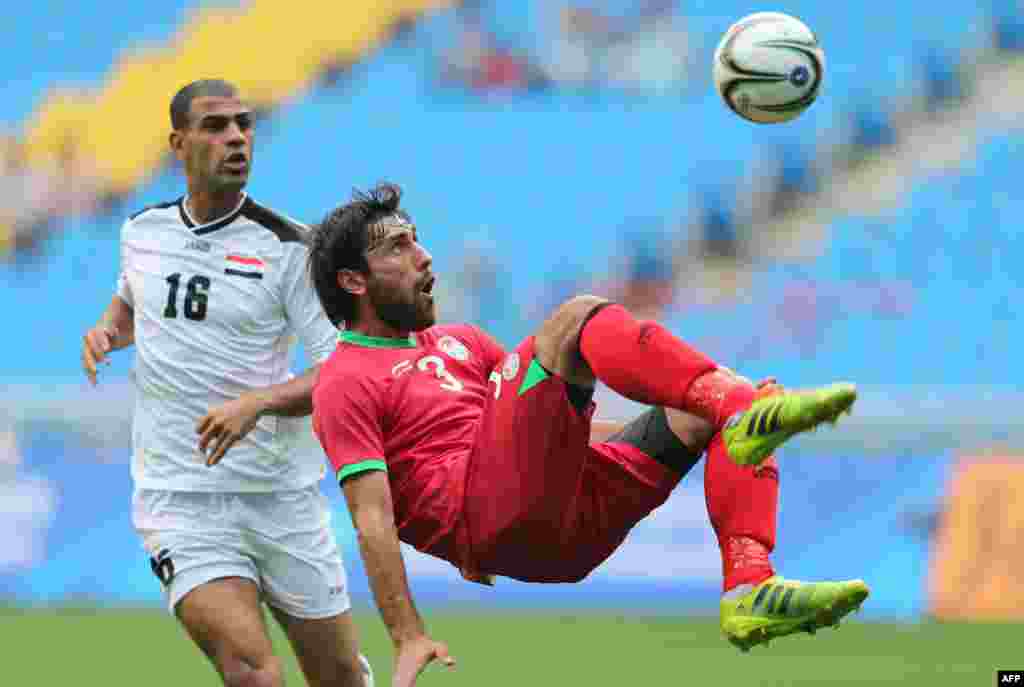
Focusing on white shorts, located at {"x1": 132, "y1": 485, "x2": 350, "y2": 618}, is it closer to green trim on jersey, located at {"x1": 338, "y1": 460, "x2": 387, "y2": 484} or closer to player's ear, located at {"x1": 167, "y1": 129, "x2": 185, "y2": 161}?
green trim on jersey, located at {"x1": 338, "y1": 460, "x2": 387, "y2": 484}

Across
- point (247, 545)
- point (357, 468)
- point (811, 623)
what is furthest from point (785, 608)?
point (247, 545)

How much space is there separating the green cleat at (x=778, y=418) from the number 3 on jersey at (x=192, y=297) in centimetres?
247

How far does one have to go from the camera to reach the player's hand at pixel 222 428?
6758mm

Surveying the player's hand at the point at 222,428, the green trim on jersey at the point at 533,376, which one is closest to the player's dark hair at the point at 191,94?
the player's hand at the point at 222,428

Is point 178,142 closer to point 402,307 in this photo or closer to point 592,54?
point 402,307

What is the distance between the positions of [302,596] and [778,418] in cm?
252

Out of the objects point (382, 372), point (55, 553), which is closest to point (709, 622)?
point (55, 553)

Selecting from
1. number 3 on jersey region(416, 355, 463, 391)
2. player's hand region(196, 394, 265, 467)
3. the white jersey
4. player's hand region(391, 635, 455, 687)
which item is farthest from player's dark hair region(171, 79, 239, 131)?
player's hand region(391, 635, 455, 687)

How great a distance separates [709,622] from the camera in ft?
45.3

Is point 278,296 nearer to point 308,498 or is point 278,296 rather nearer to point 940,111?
point 308,498

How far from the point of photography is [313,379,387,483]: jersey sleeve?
6152 mm

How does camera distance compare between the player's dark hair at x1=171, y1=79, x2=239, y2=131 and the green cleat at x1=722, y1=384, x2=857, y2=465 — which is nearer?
the green cleat at x1=722, y1=384, x2=857, y2=465

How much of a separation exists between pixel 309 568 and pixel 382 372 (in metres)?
1.23

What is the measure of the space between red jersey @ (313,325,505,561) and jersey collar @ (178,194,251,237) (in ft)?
3.66
